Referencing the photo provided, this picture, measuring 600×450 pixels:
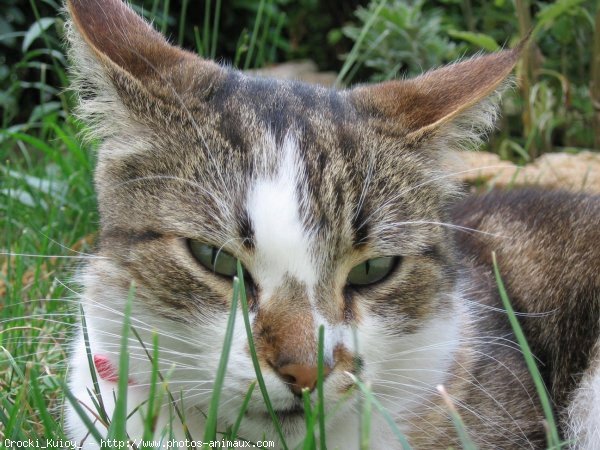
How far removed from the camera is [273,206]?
1.69 metres

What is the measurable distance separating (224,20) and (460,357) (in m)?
6.40

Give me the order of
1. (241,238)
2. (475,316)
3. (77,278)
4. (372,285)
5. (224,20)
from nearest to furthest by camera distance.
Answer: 1. (241,238)
2. (372,285)
3. (77,278)
4. (475,316)
5. (224,20)

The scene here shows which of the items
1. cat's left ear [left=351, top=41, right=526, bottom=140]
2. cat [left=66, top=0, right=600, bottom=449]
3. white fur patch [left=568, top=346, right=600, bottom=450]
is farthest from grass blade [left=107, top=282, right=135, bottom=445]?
white fur patch [left=568, top=346, right=600, bottom=450]

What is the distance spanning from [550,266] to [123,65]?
1.57m

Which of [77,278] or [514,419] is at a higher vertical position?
[77,278]

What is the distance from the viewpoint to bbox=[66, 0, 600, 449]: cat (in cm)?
167

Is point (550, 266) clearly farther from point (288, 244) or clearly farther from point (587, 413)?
point (288, 244)

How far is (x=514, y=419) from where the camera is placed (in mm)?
2189

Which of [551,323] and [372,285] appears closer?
[372,285]

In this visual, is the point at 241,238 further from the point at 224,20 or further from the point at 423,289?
the point at 224,20

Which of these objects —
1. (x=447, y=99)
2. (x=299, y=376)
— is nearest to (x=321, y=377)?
(x=299, y=376)

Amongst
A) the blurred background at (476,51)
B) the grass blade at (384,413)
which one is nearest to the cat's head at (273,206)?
the grass blade at (384,413)

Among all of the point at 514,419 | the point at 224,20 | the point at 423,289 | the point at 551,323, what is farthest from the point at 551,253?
the point at 224,20

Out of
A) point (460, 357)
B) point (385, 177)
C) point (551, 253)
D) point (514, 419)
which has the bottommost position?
point (514, 419)
